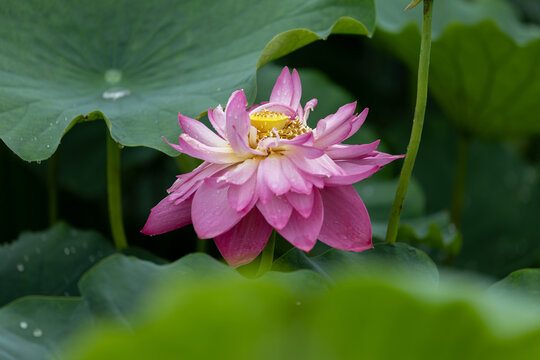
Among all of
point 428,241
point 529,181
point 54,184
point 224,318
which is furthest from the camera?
point 529,181

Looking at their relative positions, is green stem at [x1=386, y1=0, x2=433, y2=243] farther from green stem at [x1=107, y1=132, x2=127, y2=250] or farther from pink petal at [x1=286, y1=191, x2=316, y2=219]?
green stem at [x1=107, y1=132, x2=127, y2=250]

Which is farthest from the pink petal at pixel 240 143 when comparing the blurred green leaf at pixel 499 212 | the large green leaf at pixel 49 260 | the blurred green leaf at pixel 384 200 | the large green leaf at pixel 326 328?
the blurred green leaf at pixel 499 212

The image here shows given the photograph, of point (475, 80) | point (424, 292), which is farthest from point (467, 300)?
point (475, 80)

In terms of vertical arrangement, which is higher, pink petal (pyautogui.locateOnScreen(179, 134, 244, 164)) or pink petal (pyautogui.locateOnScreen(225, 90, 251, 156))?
pink petal (pyautogui.locateOnScreen(225, 90, 251, 156))

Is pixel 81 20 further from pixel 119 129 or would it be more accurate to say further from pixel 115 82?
pixel 119 129

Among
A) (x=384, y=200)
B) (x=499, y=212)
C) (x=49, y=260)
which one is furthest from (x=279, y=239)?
(x=499, y=212)

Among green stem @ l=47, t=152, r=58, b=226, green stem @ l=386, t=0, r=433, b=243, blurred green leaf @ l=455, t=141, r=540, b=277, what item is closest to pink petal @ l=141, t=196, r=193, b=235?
green stem @ l=386, t=0, r=433, b=243

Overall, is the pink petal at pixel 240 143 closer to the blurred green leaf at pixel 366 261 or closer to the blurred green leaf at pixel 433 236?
the blurred green leaf at pixel 366 261
